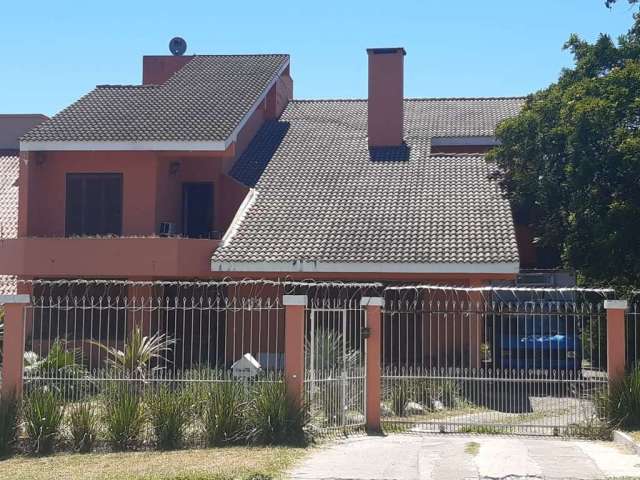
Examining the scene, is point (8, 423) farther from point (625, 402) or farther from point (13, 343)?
point (625, 402)

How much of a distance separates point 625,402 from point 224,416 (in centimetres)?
549

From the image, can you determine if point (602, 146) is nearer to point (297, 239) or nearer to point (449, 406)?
point (297, 239)

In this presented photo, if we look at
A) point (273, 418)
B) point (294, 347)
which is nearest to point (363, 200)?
point (294, 347)

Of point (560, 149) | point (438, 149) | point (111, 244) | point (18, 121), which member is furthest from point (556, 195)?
point (18, 121)

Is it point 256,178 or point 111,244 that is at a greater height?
point 256,178

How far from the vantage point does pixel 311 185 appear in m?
24.7

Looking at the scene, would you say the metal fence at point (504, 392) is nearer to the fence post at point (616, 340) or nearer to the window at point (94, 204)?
the fence post at point (616, 340)

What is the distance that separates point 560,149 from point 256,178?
25.2ft

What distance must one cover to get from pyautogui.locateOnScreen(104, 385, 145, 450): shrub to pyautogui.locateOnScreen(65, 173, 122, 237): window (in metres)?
11.0

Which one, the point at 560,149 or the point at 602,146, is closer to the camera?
the point at 602,146

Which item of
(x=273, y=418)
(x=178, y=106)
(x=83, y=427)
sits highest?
(x=178, y=106)

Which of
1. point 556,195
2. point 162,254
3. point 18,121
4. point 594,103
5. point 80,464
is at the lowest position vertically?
point 80,464

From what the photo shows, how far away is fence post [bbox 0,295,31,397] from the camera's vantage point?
13031mm

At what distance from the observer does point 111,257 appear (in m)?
21.7
